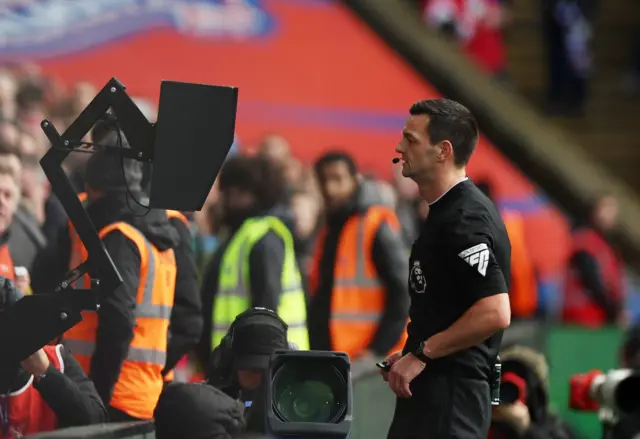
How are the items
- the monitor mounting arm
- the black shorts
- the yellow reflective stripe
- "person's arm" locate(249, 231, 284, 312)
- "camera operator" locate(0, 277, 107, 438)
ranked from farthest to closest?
"person's arm" locate(249, 231, 284, 312) → the yellow reflective stripe → "camera operator" locate(0, 277, 107, 438) → the monitor mounting arm → the black shorts

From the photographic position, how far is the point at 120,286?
17.5 feet

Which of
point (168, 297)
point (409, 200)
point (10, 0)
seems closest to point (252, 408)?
point (168, 297)

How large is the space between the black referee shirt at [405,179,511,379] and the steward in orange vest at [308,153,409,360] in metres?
2.91

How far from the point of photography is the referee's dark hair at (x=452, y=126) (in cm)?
Result: 455

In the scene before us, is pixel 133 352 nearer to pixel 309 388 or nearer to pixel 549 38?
pixel 309 388

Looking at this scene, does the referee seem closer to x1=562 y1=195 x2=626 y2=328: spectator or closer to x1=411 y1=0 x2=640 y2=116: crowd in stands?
x1=562 y1=195 x2=626 y2=328: spectator

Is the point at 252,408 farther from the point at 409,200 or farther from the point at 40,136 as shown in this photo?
the point at 409,200

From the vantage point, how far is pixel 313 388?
15.4 ft

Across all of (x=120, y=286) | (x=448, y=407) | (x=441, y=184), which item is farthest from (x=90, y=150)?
(x=448, y=407)

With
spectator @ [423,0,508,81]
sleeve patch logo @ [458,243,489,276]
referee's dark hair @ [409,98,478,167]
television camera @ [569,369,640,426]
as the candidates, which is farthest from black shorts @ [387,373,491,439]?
spectator @ [423,0,508,81]

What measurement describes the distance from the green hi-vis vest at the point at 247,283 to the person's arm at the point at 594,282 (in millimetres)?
5643

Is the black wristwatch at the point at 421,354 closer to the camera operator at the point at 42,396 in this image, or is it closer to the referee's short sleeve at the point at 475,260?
the referee's short sleeve at the point at 475,260

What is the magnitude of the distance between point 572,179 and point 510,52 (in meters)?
1.90

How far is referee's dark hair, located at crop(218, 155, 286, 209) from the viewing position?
6.28 m
